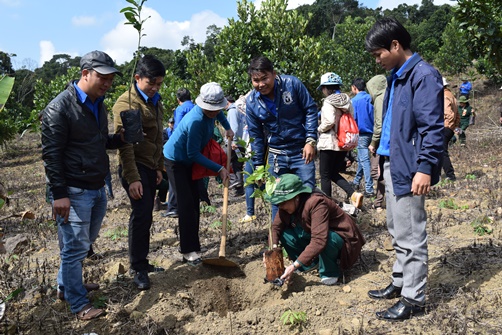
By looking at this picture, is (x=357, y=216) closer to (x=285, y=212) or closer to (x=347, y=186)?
(x=347, y=186)

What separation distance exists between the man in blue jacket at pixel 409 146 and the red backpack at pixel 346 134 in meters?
2.14

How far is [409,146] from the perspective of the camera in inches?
106

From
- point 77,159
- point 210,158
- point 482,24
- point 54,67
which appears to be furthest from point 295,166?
point 54,67

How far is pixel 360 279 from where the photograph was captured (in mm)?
3615

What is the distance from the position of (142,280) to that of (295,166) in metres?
1.73

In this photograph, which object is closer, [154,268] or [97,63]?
[97,63]

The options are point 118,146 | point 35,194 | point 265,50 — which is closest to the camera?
point 118,146

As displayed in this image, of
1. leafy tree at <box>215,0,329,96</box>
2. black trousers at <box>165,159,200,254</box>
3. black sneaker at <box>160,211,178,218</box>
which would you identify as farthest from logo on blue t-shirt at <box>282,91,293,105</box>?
leafy tree at <box>215,0,329,96</box>

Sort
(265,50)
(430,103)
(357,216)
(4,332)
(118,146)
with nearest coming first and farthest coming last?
1. (430,103)
2. (4,332)
3. (118,146)
4. (357,216)
5. (265,50)

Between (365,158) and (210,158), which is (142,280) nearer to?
(210,158)

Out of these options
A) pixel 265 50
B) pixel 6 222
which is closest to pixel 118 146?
pixel 6 222

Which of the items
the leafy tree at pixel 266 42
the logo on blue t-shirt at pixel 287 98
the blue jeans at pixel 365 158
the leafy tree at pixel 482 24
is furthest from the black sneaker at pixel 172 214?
the leafy tree at pixel 482 24

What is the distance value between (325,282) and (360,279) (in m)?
0.32

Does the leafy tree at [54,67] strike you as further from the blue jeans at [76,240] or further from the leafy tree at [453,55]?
the blue jeans at [76,240]
